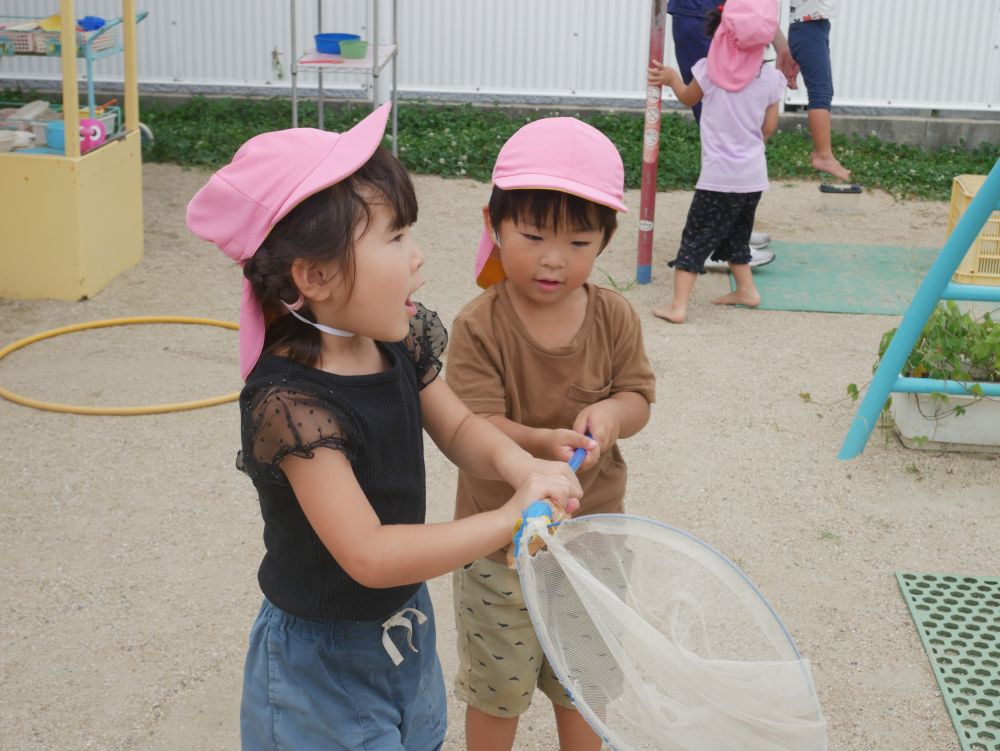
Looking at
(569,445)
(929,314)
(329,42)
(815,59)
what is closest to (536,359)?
(569,445)

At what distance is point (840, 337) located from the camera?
17.0 ft

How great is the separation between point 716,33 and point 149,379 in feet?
9.39

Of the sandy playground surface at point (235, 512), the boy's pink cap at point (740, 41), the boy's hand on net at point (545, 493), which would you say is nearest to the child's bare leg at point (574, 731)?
the sandy playground surface at point (235, 512)

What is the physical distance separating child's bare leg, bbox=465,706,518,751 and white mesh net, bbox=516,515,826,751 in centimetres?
52

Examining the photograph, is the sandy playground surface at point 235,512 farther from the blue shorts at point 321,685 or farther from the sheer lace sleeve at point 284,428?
the sheer lace sleeve at point 284,428

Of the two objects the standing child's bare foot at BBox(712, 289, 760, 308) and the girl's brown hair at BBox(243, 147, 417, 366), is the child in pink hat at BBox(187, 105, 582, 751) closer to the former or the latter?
the girl's brown hair at BBox(243, 147, 417, 366)

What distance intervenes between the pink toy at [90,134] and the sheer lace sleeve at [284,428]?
13.8 ft

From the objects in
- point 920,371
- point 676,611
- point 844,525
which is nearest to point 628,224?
point 920,371

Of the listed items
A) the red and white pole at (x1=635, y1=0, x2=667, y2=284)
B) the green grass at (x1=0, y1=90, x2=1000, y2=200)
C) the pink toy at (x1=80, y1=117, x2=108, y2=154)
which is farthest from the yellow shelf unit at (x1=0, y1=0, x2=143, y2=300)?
the red and white pole at (x1=635, y1=0, x2=667, y2=284)

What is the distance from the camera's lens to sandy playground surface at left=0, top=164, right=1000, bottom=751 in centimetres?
271

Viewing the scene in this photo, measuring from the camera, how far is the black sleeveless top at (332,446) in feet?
5.26

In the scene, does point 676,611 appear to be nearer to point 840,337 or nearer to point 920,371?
point 920,371

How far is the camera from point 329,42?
7305 mm

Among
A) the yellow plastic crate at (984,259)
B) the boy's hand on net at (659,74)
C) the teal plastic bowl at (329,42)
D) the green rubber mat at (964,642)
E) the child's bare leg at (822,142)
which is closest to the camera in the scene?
the green rubber mat at (964,642)
